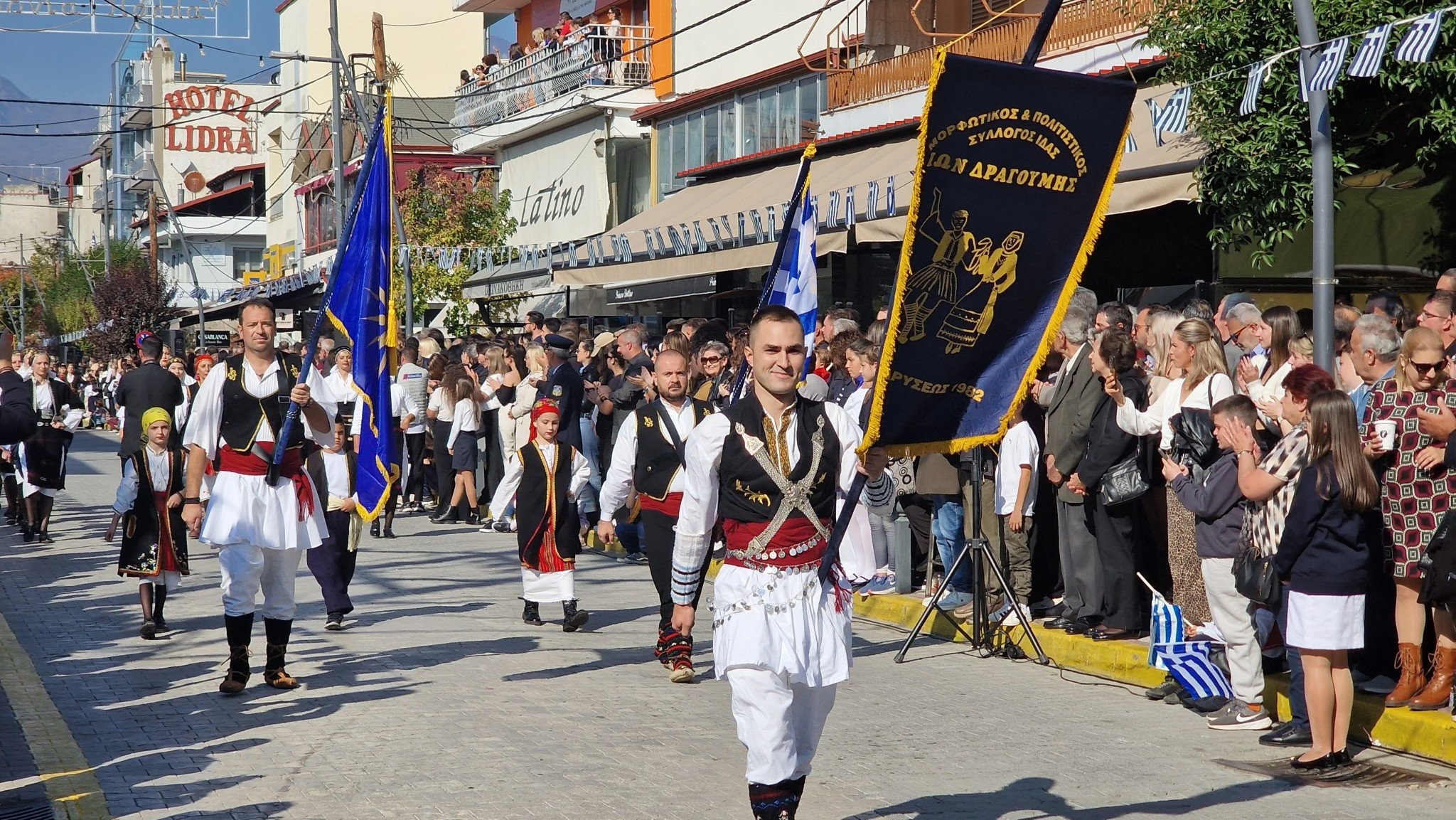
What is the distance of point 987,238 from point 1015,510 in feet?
17.0

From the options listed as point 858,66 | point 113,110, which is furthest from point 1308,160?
point 113,110

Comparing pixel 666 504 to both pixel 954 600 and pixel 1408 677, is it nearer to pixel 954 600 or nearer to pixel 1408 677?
pixel 954 600

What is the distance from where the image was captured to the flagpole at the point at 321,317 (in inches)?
343

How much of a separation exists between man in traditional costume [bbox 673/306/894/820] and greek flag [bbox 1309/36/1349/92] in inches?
180

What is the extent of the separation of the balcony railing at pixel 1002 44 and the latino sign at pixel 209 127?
67.0 meters

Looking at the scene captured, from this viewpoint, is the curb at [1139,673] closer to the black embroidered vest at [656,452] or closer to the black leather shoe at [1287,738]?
the black leather shoe at [1287,738]

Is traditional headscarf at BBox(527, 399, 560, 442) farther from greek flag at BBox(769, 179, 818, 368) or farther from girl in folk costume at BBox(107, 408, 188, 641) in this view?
greek flag at BBox(769, 179, 818, 368)

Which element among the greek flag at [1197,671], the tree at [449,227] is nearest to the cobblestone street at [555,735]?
the greek flag at [1197,671]

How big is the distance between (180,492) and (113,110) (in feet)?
288

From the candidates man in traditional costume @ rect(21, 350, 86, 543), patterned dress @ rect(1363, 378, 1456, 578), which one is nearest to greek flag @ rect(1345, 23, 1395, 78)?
patterned dress @ rect(1363, 378, 1456, 578)

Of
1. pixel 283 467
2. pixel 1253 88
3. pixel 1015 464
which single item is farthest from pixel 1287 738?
pixel 283 467

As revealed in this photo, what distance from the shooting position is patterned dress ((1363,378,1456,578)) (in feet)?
23.6

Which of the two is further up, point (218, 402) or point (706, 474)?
point (218, 402)

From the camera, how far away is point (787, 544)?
17.7 feet
